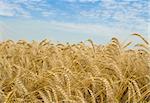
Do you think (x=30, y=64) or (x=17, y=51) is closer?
(x=30, y=64)

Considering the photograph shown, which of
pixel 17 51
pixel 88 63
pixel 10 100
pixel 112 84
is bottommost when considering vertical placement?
pixel 10 100

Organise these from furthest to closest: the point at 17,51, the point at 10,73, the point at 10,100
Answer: the point at 17,51, the point at 10,73, the point at 10,100

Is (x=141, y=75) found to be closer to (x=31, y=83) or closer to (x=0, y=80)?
(x=31, y=83)

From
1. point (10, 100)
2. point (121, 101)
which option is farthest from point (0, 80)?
point (121, 101)

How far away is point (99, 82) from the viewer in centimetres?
164

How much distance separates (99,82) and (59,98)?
0.81ft

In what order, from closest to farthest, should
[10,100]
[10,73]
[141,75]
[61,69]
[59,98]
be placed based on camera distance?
[10,100]
[59,98]
[61,69]
[10,73]
[141,75]

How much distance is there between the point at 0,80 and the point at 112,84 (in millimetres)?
592

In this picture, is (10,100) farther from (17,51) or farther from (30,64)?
(17,51)

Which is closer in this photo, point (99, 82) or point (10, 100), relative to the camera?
point (10, 100)

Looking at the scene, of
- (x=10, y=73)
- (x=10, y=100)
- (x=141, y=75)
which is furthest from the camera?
(x=141, y=75)

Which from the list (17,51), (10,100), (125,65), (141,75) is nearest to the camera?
(10,100)

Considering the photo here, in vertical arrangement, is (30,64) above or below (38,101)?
above

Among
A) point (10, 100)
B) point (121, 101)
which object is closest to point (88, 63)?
point (121, 101)
